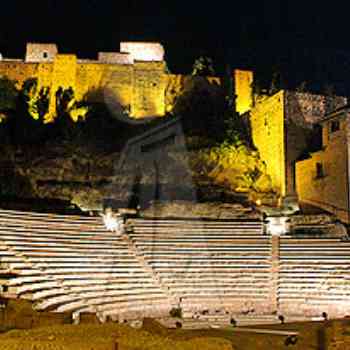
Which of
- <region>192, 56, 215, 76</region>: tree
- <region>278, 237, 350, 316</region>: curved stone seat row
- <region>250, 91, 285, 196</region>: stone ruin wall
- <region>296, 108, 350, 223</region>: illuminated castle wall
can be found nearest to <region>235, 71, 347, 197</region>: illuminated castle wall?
<region>250, 91, 285, 196</region>: stone ruin wall

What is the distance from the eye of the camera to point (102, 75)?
35.4m

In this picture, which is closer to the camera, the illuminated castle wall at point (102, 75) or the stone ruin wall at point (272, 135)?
the stone ruin wall at point (272, 135)

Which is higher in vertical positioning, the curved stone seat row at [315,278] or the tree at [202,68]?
the tree at [202,68]

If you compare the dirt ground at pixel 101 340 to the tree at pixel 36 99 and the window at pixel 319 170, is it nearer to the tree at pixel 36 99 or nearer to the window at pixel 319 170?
the window at pixel 319 170

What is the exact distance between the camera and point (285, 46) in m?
58.9

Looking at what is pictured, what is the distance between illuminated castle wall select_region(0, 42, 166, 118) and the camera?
113 ft

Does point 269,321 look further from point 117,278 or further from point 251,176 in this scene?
point 251,176

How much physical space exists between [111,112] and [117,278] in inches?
790

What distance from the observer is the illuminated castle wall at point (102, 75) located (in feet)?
113

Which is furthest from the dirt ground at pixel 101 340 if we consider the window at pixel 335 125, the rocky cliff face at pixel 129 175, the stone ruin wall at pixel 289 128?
the stone ruin wall at pixel 289 128

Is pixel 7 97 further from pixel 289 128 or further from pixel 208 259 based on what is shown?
pixel 208 259

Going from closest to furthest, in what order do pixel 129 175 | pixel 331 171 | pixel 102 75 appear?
pixel 331 171 → pixel 129 175 → pixel 102 75

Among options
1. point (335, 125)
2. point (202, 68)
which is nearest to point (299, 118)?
point (335, 125)

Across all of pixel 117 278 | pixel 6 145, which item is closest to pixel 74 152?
pixel 6 145
